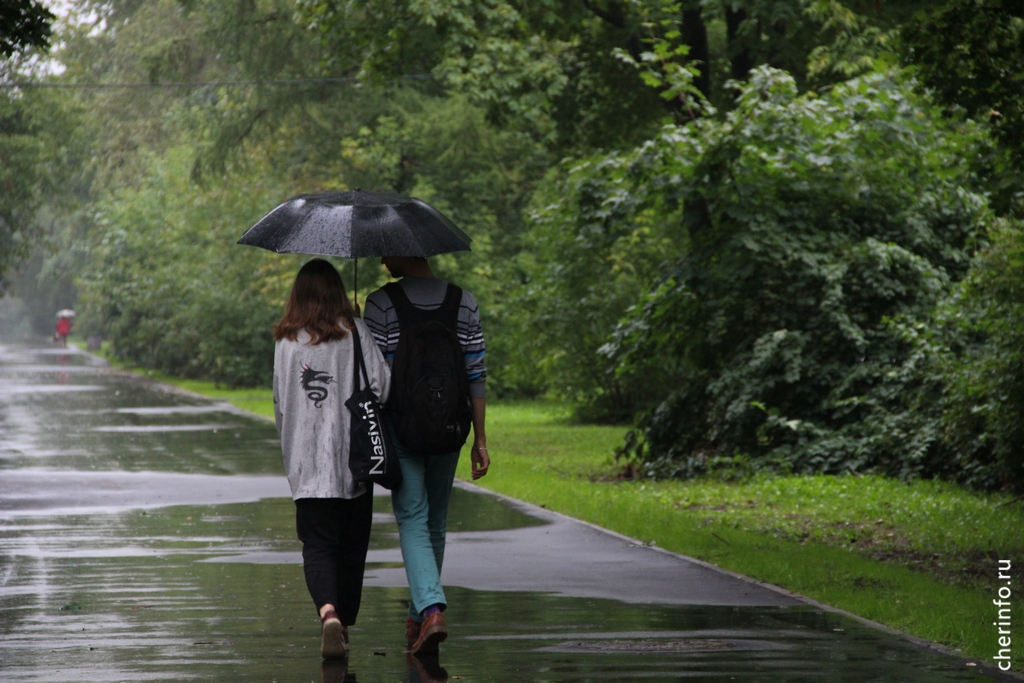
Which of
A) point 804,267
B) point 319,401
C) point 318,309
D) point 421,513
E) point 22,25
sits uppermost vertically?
point 22,25

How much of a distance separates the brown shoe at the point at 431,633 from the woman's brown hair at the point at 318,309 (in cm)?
128

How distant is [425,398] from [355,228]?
854 millimetres

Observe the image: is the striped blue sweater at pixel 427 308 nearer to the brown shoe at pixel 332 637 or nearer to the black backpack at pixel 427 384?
the black backpack at pixel 427 384

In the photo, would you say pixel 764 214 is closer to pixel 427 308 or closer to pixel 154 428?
pixel 427 308

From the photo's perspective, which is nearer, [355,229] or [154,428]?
[355,229]

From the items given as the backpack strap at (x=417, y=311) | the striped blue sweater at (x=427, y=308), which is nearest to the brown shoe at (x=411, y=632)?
the striped blue sweater at (x=427, y=308)

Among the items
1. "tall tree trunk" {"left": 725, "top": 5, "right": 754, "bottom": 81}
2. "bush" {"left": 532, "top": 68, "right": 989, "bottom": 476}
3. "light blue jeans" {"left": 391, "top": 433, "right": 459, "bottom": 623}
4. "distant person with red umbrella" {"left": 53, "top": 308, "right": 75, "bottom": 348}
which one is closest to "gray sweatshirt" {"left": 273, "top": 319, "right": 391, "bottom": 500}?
"light blue jeans" {"left": 391, "top": 433, "right": 459, "bottom": 623}

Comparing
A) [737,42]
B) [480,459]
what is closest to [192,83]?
[737,42]

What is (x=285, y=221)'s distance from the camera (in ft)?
22.5

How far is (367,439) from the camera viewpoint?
6.39 meters

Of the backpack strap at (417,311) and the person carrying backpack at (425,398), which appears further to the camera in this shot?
the backpack strap at (417,311)

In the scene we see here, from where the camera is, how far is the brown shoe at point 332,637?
6316mm

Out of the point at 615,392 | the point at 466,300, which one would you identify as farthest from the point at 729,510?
the point at 615,392
